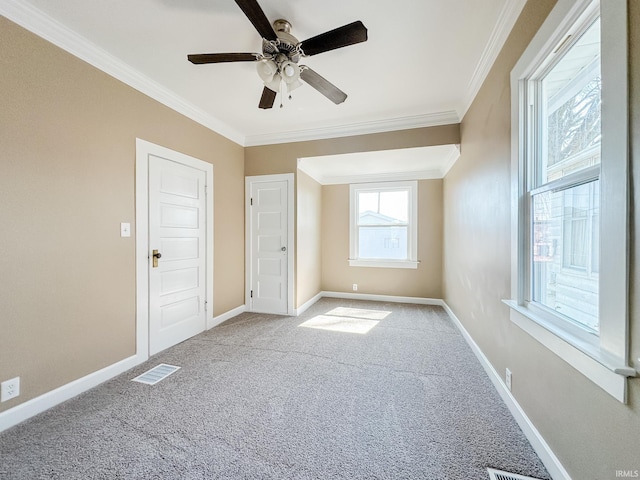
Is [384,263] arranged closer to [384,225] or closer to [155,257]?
[384,225]

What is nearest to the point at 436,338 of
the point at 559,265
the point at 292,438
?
the point at 559,265

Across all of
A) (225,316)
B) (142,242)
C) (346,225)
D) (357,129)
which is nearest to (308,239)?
(346,225)

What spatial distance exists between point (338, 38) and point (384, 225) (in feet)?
11.8

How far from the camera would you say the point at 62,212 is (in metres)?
1.86

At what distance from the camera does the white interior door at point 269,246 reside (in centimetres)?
381

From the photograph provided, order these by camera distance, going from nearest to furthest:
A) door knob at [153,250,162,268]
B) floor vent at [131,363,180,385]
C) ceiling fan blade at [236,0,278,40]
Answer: ceiling fan blade at [236,0,278,40], floor vent at [131,363,180,385], door knob at [153,250,162,268]

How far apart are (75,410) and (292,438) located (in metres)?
1.55

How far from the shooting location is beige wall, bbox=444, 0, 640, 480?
Result: 2.93 feet

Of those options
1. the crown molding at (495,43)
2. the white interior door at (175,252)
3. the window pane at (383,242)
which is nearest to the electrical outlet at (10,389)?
the white interior door at (175,252)

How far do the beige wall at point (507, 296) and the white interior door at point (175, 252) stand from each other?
3.07 meters

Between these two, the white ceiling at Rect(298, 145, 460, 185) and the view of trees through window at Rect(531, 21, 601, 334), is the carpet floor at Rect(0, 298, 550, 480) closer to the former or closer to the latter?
the view of trees through window at Rect(531, 21, 601, 334)

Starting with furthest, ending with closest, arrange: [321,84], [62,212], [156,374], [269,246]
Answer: [269,246] → [156,374] → [321,84] → [62,212]

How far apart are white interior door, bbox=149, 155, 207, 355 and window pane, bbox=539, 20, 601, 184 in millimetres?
3184

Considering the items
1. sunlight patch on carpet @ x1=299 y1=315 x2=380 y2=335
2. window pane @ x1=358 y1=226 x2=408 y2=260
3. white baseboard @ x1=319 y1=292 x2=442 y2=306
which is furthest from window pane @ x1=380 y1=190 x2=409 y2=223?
sunlight patch on carpet @ x1=299 y1=315 x2=380 y2=335
